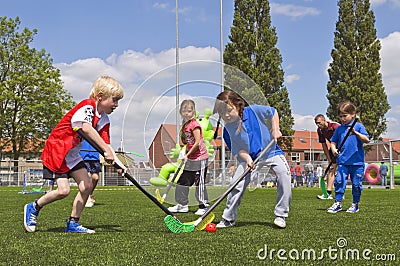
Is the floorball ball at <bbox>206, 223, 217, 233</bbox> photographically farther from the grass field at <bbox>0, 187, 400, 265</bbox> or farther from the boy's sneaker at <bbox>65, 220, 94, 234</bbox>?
the boy's sneaker at <bbox>65, 220, 94, 234</bbox>

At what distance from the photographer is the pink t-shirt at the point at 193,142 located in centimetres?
604

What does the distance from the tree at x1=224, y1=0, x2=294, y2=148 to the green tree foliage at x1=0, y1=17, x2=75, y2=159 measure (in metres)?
13.3

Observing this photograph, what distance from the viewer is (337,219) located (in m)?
6.05

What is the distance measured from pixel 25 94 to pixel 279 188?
114ft

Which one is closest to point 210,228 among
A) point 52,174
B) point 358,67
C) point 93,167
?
point 52,174

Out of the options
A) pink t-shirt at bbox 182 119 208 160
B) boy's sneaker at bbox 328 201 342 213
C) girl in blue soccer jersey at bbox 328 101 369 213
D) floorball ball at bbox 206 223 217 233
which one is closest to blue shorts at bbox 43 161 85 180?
floorball ball at bbox 206 223 217 233

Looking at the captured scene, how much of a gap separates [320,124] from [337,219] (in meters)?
4.85

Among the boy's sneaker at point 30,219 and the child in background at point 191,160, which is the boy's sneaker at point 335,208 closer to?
the child in background at point 191,160

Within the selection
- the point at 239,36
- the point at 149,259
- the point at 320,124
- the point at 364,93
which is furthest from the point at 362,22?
the point at 149,259

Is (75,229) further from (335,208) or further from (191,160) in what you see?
(335,208)

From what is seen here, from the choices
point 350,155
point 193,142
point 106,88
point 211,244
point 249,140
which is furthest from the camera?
point 350,155

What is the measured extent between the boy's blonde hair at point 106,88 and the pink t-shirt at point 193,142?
132cm

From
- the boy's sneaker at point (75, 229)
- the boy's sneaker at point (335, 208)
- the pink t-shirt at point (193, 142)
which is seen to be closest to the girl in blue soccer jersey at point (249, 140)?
the pink t-shirt at point (193, 142)

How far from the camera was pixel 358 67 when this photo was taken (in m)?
39.8
